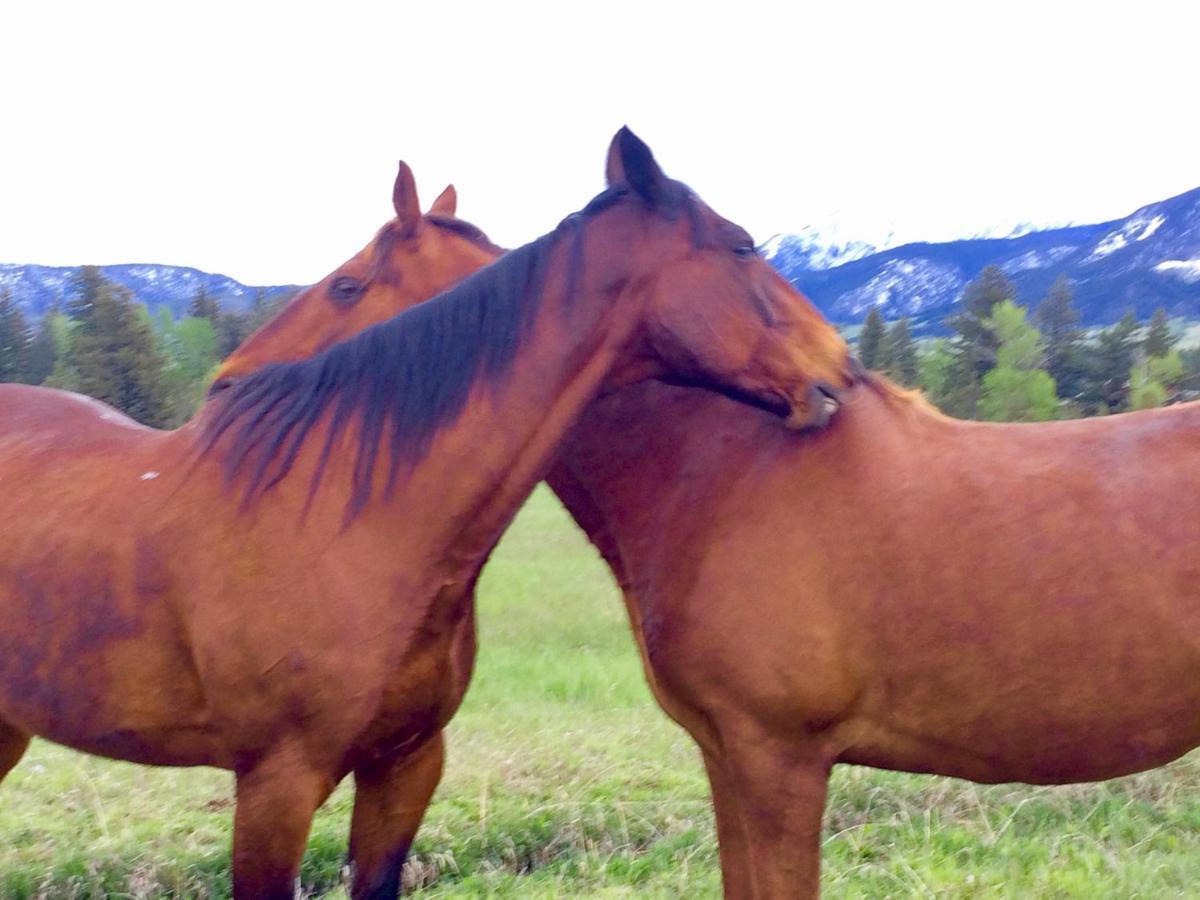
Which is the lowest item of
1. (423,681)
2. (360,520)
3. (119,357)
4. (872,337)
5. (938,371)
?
(938,371)

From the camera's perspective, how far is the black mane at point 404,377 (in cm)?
231

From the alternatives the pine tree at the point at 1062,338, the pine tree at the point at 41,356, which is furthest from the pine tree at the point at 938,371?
the pine tree at the point at 41,356

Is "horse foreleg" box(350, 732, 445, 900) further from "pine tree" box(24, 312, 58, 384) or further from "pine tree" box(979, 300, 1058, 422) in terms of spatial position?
"pine tree" box(24, 312, 58, 384)

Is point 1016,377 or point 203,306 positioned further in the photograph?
point 203,306

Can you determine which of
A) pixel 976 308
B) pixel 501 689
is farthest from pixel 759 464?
pixel 976 308

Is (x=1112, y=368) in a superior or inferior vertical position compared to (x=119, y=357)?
inferior

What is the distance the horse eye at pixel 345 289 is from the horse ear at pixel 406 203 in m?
0.25

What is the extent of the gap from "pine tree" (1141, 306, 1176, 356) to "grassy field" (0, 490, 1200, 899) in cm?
2322

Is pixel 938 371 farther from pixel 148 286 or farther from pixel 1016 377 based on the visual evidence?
pixel 148 286

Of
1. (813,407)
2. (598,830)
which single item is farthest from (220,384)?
(598,830)

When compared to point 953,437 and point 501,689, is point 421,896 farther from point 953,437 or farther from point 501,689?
point 501,689

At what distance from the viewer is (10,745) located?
318 cm

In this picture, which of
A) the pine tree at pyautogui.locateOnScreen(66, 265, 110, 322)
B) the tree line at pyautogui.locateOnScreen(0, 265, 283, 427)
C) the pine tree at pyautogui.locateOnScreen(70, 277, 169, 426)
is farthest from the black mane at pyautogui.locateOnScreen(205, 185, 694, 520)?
the pine tree at pyautogui.locateOnScreen(66, 265, 110, 322)

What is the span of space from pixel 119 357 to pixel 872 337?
61.1 feet
